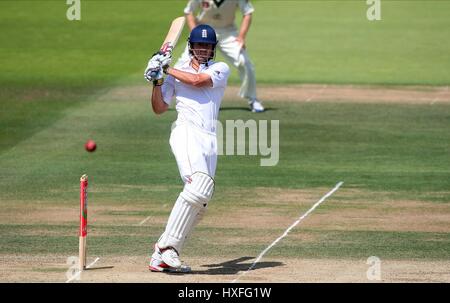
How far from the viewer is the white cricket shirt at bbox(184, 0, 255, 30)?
20.8m

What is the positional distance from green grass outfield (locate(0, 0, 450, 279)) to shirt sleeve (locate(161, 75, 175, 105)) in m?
1.67

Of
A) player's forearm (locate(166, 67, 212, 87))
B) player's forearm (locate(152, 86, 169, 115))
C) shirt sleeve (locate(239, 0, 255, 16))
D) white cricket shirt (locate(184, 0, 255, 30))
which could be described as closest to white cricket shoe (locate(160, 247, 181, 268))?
player's forearm (locate(152, 86, 169, 115))

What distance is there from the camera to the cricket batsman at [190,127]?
1072cm

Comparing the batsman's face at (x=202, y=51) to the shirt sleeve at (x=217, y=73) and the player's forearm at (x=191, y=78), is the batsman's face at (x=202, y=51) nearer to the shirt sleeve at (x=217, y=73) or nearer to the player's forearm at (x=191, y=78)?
the shirt sleeve at (x=217, y=73)

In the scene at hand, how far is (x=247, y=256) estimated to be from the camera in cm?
1171

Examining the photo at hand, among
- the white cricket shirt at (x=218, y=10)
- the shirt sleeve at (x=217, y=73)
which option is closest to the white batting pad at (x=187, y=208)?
the shirt sleeve at (x=217, y=73)

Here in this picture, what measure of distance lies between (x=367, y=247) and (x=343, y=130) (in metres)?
7.21

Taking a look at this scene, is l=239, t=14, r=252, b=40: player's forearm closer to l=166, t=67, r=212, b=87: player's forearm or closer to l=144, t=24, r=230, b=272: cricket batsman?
l=144, t=24, r=230, b=272: cricket batsman

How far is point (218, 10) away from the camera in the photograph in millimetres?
20828

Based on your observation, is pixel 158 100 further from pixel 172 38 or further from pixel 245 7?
pixel 245 7

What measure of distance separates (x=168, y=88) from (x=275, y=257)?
6.56 ft

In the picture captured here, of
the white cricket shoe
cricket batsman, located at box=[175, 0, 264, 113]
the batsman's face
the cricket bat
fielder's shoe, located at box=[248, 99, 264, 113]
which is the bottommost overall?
the white cricket shoe

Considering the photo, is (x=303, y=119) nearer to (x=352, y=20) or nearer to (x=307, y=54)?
(x=307, y=54)

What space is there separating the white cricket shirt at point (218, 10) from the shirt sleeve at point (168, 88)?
974 centimetres
